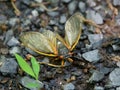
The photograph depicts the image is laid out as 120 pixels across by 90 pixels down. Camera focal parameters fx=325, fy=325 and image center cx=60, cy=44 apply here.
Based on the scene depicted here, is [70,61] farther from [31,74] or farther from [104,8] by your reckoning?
[104,8]

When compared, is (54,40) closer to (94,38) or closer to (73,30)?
(73,30)

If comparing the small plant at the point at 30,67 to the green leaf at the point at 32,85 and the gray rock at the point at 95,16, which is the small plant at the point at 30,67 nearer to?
the green leaf at the point at 32,85

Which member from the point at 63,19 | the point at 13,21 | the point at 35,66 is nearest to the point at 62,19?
the point at 63,19

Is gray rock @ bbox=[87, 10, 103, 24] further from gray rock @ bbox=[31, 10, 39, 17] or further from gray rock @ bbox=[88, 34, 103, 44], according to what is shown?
gray rock @ bbox=[31, 10, 39, 17]

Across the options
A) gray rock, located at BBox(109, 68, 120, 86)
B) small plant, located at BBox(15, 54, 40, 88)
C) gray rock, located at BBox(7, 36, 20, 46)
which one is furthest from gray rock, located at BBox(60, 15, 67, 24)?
gray rock, located at BBox(109, 68, 120, 86)

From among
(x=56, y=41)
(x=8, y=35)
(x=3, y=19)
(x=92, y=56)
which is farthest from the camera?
(x=3, y=19)

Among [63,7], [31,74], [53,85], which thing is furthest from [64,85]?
[63,7]

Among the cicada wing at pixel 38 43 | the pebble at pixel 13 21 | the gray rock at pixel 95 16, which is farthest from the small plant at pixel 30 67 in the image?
the gray rock at pixel 95 16
